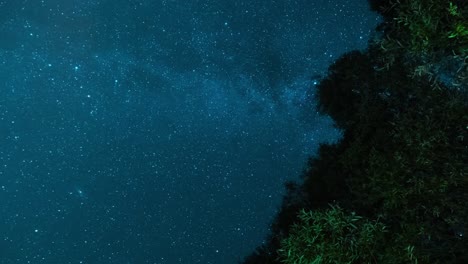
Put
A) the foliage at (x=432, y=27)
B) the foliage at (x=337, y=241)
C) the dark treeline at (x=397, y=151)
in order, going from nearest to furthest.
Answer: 1. the foliage at (x=432, y=27)
2. the dark treeline at (x=397, y=151)
3. the foliage at (x=337, y=241)

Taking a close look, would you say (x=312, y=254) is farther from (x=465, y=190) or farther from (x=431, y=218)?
(x=465, y=190)

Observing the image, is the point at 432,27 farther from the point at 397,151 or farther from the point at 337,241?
the point at 337,241

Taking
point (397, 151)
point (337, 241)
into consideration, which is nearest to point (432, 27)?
point (397, 151)

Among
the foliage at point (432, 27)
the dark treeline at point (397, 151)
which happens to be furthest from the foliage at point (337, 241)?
the foliage at point (432, 27)

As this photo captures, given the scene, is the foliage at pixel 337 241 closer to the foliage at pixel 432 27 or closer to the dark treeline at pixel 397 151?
the dark treeline at pixel 397 151

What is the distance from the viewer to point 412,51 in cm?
615

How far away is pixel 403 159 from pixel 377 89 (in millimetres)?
1010

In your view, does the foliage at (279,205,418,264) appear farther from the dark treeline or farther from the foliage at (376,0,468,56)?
the foliage at (376,0,468,56)

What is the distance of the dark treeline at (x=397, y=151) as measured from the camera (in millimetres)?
5988

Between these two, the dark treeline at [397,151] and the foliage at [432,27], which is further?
the dark treeline at [397,151]

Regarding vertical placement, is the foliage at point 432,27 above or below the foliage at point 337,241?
above

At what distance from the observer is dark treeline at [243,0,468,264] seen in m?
5.99

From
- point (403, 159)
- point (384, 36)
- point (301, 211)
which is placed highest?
point (384, 36)

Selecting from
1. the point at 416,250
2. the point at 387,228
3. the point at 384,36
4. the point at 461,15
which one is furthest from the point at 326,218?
the point at 461,15
